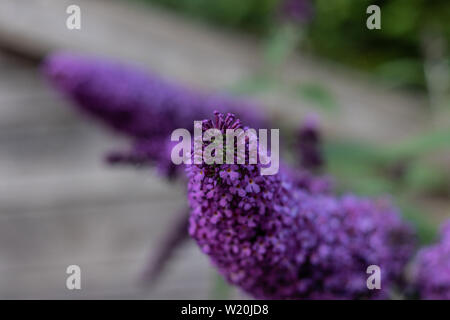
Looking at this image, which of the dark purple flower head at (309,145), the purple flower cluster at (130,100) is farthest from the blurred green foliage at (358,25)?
the dark purple flower head at (309,145)

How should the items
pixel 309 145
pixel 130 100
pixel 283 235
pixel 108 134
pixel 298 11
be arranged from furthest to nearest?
pixel 108 134
pixel 298 11
pixel 130 100
pixel 309 145
pixel 283 235

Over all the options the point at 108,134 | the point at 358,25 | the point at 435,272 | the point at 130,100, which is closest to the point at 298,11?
the point at 130,100

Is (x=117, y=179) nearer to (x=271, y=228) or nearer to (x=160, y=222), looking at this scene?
(x=160, y=222)

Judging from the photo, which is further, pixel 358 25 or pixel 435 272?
pixel 358 25

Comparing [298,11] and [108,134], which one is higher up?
[298,11]

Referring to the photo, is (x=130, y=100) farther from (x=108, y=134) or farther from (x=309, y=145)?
(x=108, y=134)

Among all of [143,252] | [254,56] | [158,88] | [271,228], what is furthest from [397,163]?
[143,252]

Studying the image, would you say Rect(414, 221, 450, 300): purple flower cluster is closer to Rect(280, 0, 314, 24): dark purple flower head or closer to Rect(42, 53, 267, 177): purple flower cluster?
Rect(42, 53, 267, 177): purple flower cluster

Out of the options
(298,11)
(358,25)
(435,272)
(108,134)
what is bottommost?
(435,272)
